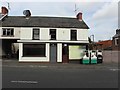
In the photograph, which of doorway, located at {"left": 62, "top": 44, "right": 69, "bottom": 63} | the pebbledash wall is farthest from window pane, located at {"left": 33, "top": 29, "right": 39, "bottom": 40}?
doorway, located at {"left": 62, "top": 44, "right": 69, "bottom": 63}

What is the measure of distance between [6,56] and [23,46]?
803 cm

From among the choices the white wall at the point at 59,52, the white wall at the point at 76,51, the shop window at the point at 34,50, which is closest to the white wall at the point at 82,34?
the white wall at the point at 76,51

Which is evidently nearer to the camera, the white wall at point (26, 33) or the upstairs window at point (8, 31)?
the white wall at point (26, 33)

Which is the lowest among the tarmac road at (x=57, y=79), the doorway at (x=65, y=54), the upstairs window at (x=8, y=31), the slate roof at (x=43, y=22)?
the tarmac road at (x=57, y=79)

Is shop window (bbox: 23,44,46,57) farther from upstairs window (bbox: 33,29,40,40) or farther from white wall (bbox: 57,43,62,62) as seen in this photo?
white wall (bbox: 57,43,62,62)

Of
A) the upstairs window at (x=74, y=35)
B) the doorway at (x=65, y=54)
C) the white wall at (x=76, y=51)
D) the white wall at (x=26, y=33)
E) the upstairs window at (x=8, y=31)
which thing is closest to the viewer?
the doorway at (x=65, y=54)

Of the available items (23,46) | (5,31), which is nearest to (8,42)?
(5,31)

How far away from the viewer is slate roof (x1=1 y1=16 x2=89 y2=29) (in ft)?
121

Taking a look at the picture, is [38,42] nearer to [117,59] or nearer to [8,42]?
[8,42]

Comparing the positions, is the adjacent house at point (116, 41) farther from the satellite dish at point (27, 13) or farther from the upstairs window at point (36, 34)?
the upstairs window at point (36, 34)

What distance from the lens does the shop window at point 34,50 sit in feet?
116

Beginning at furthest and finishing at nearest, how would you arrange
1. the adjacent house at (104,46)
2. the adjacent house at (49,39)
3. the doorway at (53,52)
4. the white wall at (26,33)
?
1. the adjacent house at (104,46)
2. the white wall at (26,33)
3. the doorway at (53,52)
4. the adjacent house at (49,39)

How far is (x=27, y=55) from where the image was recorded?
3547 centimetres

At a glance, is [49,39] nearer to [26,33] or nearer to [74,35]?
[26,33]
